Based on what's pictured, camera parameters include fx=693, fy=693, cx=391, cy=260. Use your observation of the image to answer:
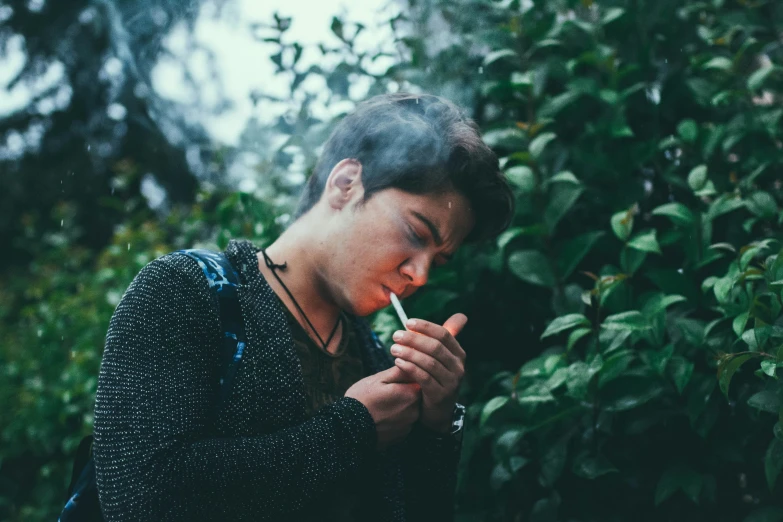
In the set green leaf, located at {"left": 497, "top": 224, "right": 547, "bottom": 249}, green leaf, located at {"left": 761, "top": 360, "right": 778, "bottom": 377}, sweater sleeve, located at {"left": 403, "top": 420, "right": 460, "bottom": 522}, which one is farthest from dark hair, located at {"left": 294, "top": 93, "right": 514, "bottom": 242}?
green leaf, located at {"left": 761, "top": 360, "right": 778, "bottom": 377}

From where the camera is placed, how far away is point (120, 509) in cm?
100

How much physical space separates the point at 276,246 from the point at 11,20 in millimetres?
5412

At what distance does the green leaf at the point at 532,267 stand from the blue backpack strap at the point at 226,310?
0.65 metres

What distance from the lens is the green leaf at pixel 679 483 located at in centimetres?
130

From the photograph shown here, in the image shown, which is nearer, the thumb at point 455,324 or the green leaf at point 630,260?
the thumb at point 455,324

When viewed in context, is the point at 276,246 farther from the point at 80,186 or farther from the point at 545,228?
the point at 80,186

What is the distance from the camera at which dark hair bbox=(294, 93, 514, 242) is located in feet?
4.17

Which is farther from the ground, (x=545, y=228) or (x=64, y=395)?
(x=545, y=228)

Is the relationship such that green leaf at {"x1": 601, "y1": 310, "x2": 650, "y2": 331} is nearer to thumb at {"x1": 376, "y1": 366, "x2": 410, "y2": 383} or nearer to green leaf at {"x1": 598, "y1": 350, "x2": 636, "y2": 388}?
green leaf at {"x1": 598, "y1": 350, "x2": 636, "y2": 388}

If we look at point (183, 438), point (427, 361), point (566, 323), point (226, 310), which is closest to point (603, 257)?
point (566, 323)

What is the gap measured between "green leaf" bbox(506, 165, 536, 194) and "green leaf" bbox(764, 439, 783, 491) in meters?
0.72

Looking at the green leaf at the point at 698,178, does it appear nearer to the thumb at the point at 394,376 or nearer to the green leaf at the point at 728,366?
the green leaf at the point at 728,366

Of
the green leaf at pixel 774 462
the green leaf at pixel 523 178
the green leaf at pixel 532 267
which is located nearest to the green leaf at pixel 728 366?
the green leaf at pixel 774 462

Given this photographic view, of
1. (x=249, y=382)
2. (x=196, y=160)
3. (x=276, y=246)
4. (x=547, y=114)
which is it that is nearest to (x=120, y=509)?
(x=249, y=382)
